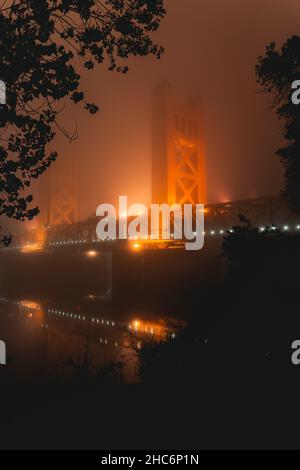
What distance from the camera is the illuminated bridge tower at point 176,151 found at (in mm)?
43369

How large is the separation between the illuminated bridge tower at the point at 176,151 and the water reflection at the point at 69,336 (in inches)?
497

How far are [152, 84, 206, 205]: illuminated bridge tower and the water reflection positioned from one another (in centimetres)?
1262

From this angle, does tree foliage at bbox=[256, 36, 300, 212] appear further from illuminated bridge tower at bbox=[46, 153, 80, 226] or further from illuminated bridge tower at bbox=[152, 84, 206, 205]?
illuminated bridge tower at bbox=[46, 153, 80, 226]

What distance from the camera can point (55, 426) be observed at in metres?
7.59

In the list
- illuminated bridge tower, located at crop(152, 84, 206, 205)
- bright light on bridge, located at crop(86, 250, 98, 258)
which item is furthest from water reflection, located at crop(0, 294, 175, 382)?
illuminated bridge tower, located at crop(152, 84, 206, 205)

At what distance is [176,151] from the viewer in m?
47.2

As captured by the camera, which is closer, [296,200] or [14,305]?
[296,200]

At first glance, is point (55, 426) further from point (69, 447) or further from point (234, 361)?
point (234, 361)

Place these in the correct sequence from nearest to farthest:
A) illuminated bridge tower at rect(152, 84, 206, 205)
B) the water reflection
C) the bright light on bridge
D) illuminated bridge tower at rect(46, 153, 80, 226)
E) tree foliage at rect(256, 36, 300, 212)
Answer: tree foliage at rect(256, 36, 300, 212)
the water reflection
illuminated bridge tower at rect(152, 84, 206, 205)
the bright light on bridge
illuminated bridge tower at rect(46, 153, 80, 226)

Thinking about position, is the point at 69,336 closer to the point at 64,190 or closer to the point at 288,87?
the point at 288,87

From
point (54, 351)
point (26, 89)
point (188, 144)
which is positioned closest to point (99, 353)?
point (54, 351)

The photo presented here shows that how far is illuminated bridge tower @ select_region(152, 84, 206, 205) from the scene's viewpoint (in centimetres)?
4337

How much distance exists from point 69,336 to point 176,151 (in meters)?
25.6
